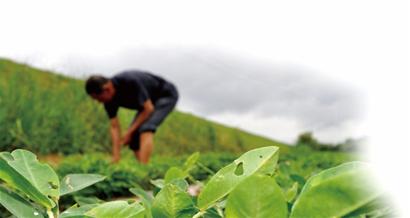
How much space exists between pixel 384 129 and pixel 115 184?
3891mm

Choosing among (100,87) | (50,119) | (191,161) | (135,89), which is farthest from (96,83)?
(191,161)

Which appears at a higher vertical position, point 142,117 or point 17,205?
point 17,205

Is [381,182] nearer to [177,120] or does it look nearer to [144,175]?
[144,175]

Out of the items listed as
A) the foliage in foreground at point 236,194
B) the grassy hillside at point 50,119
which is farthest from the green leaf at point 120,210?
the grassy hillside at point 50,119

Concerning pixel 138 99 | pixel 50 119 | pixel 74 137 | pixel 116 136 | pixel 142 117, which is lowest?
pixel 74 137

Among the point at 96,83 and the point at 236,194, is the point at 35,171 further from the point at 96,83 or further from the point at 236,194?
the point at 96,83

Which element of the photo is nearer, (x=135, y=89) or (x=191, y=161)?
(x=191, y=161)

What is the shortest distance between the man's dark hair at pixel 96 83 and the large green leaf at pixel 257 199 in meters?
6.36

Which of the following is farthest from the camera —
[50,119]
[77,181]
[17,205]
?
[50,119]

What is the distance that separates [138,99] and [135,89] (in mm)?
128

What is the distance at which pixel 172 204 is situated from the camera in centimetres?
39

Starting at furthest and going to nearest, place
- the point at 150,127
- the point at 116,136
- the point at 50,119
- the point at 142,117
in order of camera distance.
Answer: the point at 50,119, the point at 116,136, the point at 150,127, the point at 142,117

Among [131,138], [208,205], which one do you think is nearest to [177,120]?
[131,138]

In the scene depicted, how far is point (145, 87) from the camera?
746cm
